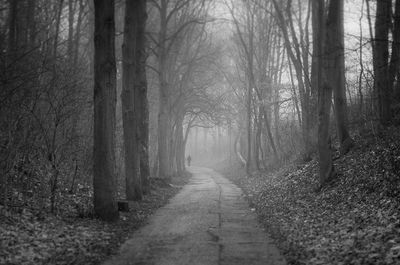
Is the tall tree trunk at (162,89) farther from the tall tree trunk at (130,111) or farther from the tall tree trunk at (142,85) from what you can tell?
the tall tree trunk at (130,111)

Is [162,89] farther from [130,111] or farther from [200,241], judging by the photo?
[200,241]

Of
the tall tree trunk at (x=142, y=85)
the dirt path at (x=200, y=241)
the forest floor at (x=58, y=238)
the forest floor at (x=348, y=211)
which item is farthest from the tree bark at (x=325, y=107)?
the tall tree trunk at (x=142, y=85)

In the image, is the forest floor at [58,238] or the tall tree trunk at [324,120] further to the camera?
the tall tree trunk at [324,120]

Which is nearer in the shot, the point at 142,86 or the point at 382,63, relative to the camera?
the point at 382,63

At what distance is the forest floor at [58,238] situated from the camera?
19.5ft

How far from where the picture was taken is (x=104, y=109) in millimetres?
8852

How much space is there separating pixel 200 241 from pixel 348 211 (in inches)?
124

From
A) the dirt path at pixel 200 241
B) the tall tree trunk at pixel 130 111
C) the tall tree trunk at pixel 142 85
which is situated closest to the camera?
the dirt path at pixel 200 241

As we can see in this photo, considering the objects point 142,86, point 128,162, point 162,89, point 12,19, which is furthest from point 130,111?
point 162,89

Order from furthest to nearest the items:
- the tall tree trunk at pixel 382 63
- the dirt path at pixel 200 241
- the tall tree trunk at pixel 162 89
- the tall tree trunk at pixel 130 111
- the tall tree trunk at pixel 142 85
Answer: the tall tree trunk at pixel 162 89, the tall tree trunk at pixel 142 85, the tall tree trunk at pixel 130 111, the tall tree trunk at pixel 382 63, the dirt path at pixel 200 241

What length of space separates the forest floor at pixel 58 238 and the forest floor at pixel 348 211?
126 inches

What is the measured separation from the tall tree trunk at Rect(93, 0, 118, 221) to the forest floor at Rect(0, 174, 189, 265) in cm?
59

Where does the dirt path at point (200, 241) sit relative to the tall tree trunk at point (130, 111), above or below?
below

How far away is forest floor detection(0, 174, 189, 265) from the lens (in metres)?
5.93
